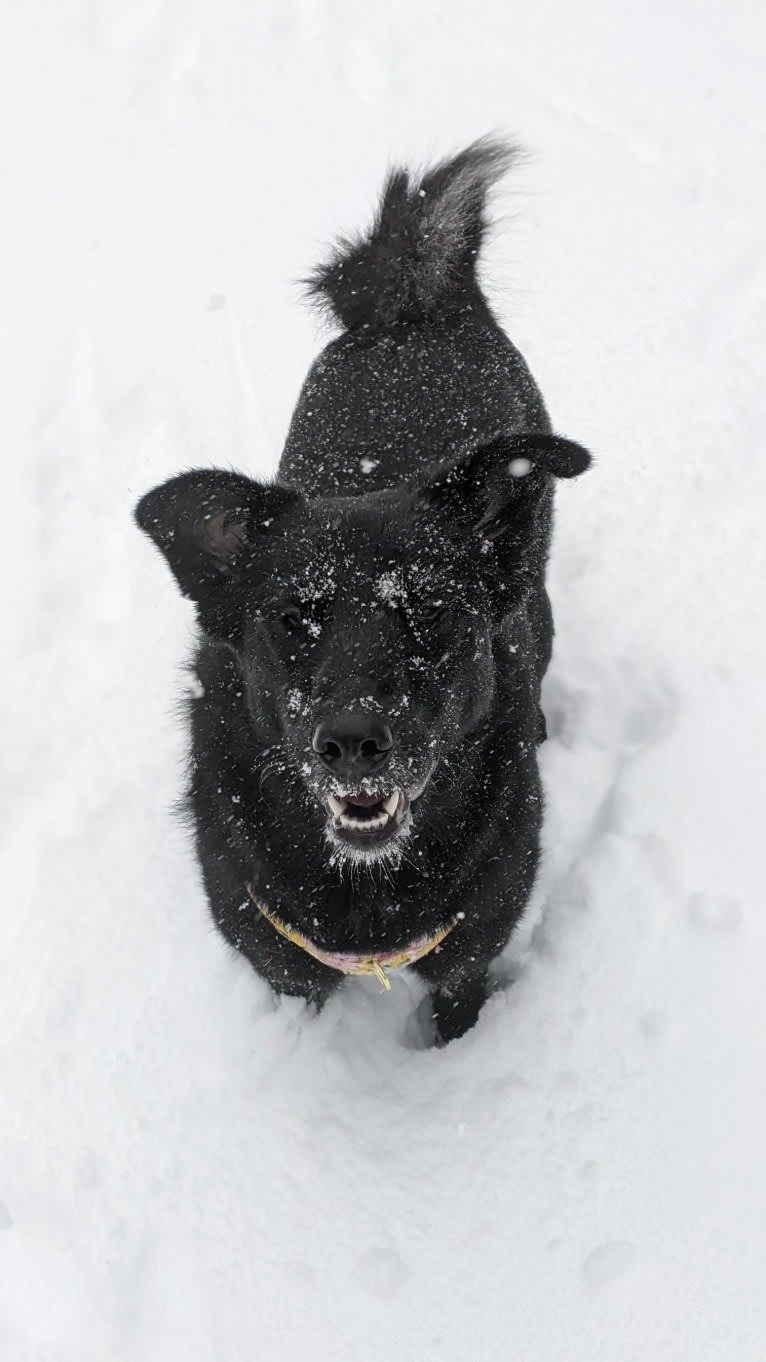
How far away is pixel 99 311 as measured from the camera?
5.82m

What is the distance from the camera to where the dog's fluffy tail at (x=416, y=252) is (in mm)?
3846

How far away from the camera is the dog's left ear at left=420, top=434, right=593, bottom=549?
2514mm

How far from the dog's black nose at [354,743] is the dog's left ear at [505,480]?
0.80 meters

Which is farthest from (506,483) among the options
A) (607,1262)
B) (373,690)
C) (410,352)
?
(607,1262)

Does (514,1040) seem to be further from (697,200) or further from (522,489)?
(697,200)

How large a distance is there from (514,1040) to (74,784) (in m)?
1.95

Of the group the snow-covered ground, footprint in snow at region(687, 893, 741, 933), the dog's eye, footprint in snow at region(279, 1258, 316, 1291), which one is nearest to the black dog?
the dog's eye

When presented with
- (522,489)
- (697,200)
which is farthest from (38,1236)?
(697,200)

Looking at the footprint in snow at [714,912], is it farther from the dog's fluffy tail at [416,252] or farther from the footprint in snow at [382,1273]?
the dog's fluffy tail at [416,252]

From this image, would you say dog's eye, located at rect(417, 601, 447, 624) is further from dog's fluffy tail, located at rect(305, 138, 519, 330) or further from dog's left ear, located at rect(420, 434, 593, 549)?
dog's fluffy tail, located at rect(305, 138, 519, 330)

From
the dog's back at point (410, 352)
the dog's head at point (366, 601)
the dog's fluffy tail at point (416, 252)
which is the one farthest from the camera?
the dog's fluffy tail at point (416, 252)

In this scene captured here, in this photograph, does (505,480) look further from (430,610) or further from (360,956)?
(360,956)

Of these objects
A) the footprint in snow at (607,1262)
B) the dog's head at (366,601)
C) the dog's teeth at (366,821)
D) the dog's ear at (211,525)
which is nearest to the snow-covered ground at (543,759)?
the footprint in snow at (607,1262)

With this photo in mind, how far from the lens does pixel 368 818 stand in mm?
2406
